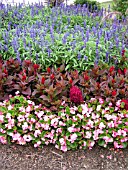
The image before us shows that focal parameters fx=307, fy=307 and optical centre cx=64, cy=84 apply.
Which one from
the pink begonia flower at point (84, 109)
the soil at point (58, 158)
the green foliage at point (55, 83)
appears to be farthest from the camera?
the green foliage at point (55, 83)

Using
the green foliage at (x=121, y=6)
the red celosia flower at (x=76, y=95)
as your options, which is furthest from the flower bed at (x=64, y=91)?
the green foliage at (x=121, y=6)

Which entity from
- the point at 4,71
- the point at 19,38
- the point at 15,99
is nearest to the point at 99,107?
the point at 15,99

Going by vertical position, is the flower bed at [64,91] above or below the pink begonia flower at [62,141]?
above

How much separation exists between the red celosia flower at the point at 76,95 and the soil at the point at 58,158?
20.4 inches

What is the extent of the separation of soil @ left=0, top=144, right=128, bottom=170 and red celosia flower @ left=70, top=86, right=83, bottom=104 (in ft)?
1.70

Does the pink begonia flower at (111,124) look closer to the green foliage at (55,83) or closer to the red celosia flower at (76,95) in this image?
the green foliage at (55,83)

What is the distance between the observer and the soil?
298cm

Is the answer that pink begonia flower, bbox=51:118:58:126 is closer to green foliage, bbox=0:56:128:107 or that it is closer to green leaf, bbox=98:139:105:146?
green foliage, bbox=0:56:128:107

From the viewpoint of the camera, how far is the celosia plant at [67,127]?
3.05m

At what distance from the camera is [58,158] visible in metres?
3.06

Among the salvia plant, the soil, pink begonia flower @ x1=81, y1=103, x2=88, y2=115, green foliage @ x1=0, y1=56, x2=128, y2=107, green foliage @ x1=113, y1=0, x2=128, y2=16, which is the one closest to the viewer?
the soil

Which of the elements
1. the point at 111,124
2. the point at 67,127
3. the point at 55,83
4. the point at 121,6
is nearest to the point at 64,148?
the point at 67,127

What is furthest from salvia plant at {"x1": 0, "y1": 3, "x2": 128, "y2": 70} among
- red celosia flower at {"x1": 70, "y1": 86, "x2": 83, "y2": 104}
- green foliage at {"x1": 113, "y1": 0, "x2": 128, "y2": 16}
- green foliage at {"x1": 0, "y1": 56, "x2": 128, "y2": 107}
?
green foliage at {"x1": 113, "y1": 0, "x2": 128, "y2": 16}

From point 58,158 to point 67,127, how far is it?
319mm
